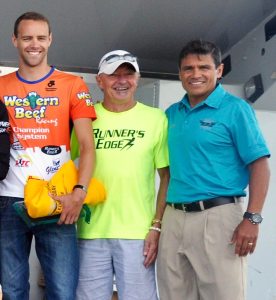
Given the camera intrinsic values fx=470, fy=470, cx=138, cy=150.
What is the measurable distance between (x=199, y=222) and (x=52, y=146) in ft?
2.24

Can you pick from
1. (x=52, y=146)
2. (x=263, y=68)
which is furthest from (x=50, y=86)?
(x=263, y=68)

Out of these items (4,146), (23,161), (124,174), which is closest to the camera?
(4,146)

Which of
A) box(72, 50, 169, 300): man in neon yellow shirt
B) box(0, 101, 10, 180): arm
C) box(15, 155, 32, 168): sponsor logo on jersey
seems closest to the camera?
box(0, 101, 10, 180): arm

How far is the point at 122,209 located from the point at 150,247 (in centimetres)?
21

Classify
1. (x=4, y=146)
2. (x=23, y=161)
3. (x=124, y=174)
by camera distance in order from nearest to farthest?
1. (x=4, y=146)
2. (x=23, y=161)
3. (x=124, y=174)

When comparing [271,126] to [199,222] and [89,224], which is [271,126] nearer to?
[199,222]

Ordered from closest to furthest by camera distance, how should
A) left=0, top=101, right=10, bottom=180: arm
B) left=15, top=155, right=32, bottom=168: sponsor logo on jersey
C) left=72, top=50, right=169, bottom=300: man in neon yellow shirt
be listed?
left=0, top=101, right=10, bottom=180: arm < left=15, top=155, right=32, bottom=168: sponsor logo on jersey < left=72, top=50, right=169, bottom=300: man in neon yellow shirt

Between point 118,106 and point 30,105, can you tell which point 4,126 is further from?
point 118,106

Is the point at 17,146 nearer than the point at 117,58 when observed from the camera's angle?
Yes

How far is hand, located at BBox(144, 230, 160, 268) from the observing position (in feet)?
6.66

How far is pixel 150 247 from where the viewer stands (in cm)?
203

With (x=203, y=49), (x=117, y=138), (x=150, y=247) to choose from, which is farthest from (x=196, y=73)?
(x=150, y=247)

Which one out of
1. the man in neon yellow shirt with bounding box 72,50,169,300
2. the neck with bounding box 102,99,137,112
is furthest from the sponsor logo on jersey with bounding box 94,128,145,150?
the neck with bounding box 102,99,137,112

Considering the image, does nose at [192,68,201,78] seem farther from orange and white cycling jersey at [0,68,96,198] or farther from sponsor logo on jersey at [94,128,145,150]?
orange and white cycling jersey at [0,68,96,198]
